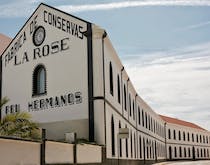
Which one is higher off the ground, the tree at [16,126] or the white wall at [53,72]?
the white wall at [53,72]

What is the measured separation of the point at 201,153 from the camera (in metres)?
93.3

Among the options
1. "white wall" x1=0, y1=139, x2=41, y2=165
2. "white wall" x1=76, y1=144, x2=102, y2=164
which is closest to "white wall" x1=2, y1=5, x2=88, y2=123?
"white wall" x1=76, y1=144, x2=102, y2=164

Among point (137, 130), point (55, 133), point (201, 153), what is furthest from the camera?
point (201, 153)

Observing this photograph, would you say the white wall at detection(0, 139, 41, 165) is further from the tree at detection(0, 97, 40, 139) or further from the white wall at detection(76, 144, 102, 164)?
the white wall at detection(76, 144, 102, 164)

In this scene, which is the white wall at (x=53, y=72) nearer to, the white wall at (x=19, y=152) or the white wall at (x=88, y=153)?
the white wall at (x=88, y=153)

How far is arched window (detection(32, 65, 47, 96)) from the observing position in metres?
23.8

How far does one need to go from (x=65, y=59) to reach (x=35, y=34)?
3418 millimetres

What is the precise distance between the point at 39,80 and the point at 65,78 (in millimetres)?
2441

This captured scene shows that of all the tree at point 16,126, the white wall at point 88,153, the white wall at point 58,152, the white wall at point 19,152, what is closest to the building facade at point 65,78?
the white wall at point 88,153

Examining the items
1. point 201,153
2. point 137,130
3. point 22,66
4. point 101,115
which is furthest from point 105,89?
point 201,153

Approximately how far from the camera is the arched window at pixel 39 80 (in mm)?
23750

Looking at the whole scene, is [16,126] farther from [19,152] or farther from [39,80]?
[39,80]

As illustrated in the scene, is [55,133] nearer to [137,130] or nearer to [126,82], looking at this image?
[126,82]

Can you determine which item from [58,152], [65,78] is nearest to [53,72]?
[65,78]
